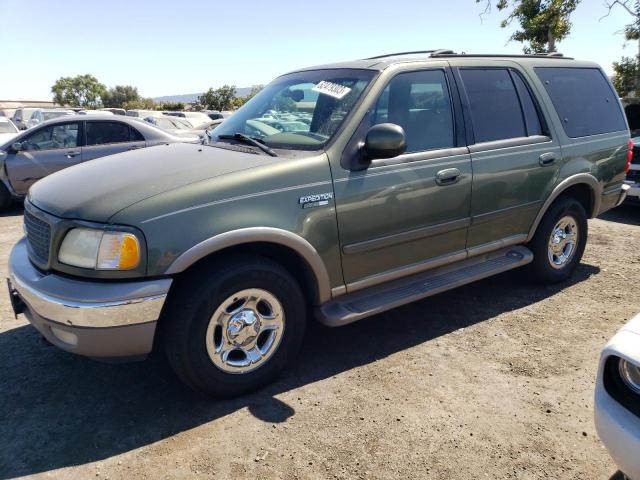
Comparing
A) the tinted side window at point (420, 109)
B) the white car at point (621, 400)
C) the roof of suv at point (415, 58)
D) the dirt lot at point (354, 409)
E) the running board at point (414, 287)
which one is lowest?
the dirt lot at point (354, 409)

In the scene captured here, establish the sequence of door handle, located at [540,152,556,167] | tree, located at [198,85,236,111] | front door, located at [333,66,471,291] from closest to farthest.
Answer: front door, located at [333,66,471,291], door handle, located at [540,152,556,167], tree, located at [198,85,236,111]

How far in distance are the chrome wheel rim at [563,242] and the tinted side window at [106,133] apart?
6.58 m

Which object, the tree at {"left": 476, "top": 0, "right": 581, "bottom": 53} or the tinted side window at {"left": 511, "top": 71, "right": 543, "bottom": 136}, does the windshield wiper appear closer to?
the tinted side window at {"left": 511, "top": 71, "right": 543, "bottom": 136}

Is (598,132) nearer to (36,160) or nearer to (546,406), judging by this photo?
(546,406)

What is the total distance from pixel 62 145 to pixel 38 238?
→ 6.03m

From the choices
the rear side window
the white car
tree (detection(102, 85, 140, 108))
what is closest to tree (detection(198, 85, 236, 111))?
tree (detection(102, 85, 140, 108))

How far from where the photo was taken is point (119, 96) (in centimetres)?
7931

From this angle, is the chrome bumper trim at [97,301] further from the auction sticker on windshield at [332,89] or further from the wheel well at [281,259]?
the auction sticker on windshield at [332,89]

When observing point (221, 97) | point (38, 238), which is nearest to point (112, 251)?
point (38, 238)

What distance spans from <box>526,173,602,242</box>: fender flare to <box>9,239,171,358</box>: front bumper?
3224 mm

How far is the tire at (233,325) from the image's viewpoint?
2.73 metres

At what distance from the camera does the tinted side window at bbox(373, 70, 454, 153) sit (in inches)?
137

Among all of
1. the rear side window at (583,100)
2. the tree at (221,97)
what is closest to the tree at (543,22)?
the rear side window at (583,100)

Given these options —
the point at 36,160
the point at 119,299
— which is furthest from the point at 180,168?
the point at 36,160
